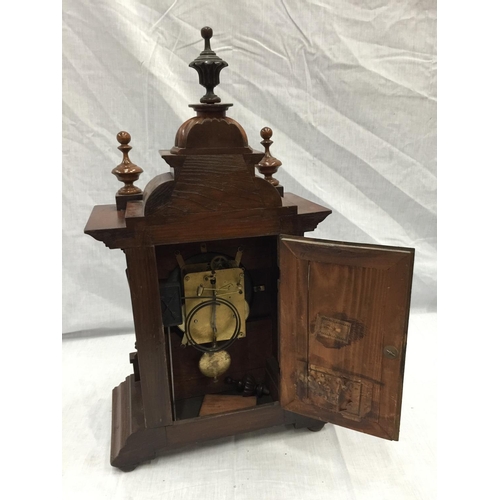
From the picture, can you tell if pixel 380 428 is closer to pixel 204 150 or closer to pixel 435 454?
pixel 435 454

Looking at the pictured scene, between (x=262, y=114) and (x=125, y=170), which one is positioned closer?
(x=125, y=170)

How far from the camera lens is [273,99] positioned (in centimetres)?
187

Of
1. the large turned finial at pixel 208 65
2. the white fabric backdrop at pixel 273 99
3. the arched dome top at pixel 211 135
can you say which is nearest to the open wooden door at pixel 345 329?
the arched dome top at pixel 211 135

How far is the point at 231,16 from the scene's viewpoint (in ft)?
5.70

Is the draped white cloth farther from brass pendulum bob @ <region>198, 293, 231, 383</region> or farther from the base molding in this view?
brass pendulum bob @ <region>198, 293, 231, 383</region>

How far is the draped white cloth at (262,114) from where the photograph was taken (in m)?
1.70

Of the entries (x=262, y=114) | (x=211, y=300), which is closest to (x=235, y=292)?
(x=211, y=300)

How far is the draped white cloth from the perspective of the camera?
1.70 meters

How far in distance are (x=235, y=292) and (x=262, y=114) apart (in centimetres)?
85

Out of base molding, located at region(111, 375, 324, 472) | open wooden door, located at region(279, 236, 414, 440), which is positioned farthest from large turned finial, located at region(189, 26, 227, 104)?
base molding, located at region(111, 375, 324, 472)

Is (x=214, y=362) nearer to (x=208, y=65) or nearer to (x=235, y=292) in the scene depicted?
(x=235, y=292)

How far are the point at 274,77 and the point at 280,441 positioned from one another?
4.41 feet

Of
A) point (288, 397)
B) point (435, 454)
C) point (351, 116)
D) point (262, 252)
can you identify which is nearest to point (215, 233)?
point (262, 252)

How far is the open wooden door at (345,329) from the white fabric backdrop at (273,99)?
90 cm
